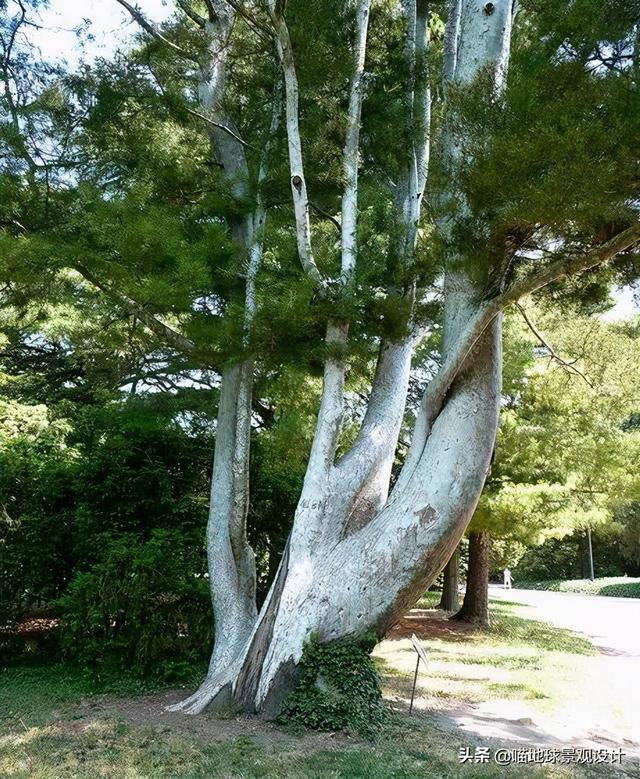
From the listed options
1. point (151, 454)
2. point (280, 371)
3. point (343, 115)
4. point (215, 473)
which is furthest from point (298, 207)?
point (151, 454)

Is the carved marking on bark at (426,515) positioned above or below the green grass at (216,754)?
above

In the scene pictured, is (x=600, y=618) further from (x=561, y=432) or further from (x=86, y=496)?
(x=86, y=496)

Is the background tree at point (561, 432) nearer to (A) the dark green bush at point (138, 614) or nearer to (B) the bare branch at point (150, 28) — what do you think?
(A) the dark green bush at point (138, 614)

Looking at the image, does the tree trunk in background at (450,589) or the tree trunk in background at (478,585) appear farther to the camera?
the tree trunk in background at (450,589)

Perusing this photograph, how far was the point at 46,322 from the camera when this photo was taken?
967 cm

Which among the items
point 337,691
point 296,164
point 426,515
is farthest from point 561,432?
point 337,691

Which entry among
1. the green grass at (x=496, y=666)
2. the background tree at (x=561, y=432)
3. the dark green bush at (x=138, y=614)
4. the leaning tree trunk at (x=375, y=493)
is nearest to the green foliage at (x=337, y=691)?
the leaning tree trunk at (x=375, y=493)

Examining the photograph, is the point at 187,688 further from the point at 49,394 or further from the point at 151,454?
the point at 49,394

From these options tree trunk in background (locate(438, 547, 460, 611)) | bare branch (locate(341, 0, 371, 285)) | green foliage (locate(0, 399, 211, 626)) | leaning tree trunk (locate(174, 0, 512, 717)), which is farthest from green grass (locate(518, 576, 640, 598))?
bare branch (locate(341, 0, 371, 285))

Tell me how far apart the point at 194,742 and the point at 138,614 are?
109 inches

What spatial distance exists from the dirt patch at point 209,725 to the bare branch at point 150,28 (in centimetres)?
732

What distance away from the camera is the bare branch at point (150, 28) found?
26.1 feet

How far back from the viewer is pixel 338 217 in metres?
8.69

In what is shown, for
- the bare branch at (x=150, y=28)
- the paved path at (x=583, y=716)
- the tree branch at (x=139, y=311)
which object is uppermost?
the bare branch at (x=150, y=28)
